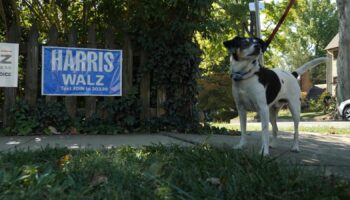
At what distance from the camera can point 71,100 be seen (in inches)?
314

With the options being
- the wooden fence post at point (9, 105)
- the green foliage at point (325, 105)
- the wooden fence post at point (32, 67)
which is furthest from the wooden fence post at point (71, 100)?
the green foliage at point (325, 105)

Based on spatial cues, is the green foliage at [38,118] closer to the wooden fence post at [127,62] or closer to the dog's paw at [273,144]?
the wooden fence post at [127,62]

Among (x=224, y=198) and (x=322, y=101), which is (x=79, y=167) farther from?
(x=322, y=101)

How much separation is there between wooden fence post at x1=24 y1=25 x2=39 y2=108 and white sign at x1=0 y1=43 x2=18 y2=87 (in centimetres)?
21

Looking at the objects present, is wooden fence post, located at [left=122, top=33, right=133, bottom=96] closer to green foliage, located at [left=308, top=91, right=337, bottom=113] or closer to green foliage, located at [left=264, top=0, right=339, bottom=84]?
green foliage, located at [left=308, top=91, right=337, bottom=113]

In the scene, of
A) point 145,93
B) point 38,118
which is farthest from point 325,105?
point 38,118

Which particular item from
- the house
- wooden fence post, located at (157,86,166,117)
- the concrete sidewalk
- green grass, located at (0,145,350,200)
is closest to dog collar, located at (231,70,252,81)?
the concrete sidewalk

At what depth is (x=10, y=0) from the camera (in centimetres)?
868

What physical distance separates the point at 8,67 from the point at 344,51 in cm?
2001

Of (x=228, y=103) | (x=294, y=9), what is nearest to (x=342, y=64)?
(x=294, y=9)

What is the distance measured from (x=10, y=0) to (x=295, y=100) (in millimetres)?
5592

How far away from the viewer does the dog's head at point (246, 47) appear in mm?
5180

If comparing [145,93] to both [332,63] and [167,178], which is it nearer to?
[167,178]

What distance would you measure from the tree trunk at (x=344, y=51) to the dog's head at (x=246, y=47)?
66.2 feet
